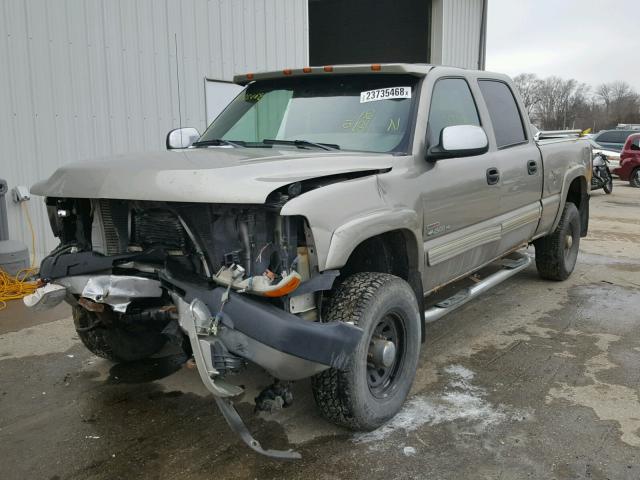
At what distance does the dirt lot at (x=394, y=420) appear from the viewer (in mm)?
2939

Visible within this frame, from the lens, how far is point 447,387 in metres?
3.83

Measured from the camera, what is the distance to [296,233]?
274 centimetres

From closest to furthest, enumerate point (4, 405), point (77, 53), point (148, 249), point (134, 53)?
point (148, 249), point (4, 405), point (77, 53), point (134, 53)

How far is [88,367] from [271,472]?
78.3 inches

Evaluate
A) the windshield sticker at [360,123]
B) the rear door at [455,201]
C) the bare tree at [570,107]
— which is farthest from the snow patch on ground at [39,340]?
the bare tree at [570,107]

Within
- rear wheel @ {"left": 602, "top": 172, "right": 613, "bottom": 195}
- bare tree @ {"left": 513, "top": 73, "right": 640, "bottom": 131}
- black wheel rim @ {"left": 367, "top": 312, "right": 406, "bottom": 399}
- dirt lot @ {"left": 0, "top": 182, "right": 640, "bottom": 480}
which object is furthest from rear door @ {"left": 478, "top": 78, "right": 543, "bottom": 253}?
bare tree @ {"left": 513, "top": 73, "right": 640, "bottom": 131}

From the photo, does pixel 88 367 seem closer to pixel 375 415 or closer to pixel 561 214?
pixel 375 415

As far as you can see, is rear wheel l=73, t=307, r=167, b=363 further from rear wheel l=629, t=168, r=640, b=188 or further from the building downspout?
rear wheel l=629, t=168, r=640, b=188

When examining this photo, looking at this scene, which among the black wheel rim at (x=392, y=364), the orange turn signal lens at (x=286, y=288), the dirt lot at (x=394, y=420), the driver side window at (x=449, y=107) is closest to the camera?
the orange turn signal lens at (x=286, y=288)

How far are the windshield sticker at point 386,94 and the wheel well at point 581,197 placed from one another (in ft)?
11.3

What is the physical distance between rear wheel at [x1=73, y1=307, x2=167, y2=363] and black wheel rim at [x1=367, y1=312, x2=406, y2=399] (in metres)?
1.59

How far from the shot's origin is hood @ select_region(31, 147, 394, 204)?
8.51ft

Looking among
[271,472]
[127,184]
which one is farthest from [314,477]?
[127,184]

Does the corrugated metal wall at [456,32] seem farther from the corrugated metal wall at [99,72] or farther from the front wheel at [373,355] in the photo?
the front wheel at [373,355]
